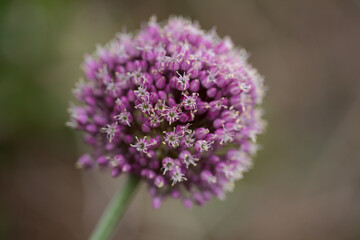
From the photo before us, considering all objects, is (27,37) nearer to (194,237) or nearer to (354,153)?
(194,237)

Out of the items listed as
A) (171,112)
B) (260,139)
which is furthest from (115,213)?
(260,139)

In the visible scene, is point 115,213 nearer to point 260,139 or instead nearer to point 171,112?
point 171,112

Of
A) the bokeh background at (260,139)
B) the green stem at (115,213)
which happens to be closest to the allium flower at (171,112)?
the green stem at (115,213)

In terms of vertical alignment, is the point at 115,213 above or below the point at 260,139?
below

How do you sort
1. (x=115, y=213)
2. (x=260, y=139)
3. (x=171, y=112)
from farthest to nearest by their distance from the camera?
(x=260, y=139) → (x=115, y=213) → (x=171, y=112)

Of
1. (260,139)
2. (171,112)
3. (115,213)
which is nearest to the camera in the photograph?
(171,112)

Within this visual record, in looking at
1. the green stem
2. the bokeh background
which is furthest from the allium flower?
the bokeh background
